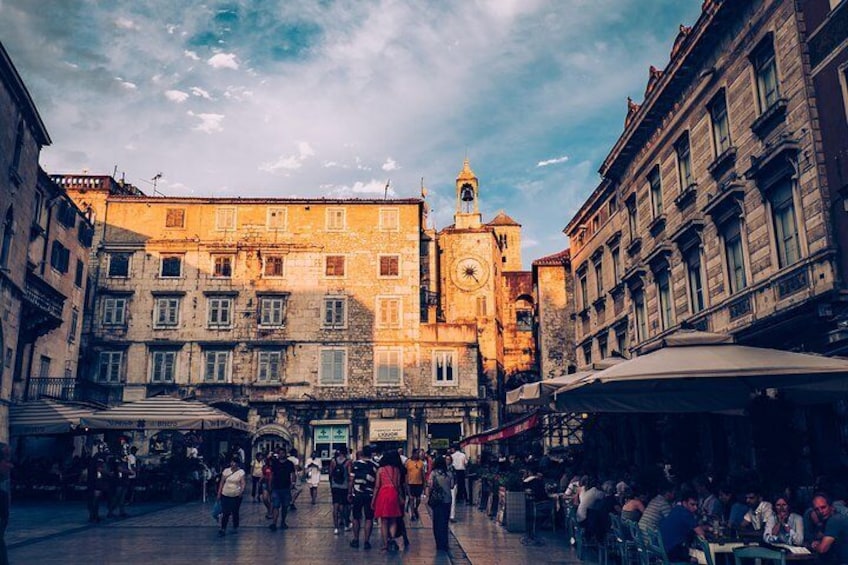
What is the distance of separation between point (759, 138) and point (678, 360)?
8330mm

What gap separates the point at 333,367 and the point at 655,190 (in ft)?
72.8

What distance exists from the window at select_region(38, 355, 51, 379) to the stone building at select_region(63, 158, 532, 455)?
25.7ft

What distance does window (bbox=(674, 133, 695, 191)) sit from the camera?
19.4 metres

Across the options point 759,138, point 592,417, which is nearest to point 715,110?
point 759,138

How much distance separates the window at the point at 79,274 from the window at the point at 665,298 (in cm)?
2741

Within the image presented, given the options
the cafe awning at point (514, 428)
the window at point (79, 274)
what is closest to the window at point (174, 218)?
the window at point (79, 274)

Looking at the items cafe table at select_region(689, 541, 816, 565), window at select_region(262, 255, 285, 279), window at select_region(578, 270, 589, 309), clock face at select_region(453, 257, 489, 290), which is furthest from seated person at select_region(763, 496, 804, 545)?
clock face at select_region(453, 257, 489, 290)

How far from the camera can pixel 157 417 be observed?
20.7 m

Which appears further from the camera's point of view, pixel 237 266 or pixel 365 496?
pixel 237 266

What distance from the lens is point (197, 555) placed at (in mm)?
12055

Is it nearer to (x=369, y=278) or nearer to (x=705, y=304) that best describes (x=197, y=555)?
(x=705, y=304)

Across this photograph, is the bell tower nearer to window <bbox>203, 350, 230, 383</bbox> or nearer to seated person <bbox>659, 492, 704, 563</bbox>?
window <bbox>203, 350, 230, 383</bbox>

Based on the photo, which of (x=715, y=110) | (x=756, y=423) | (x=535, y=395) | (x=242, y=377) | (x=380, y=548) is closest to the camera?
(x=756, y=423)

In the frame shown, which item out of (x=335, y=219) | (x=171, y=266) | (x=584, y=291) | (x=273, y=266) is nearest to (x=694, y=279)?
(x=584, y=291)
